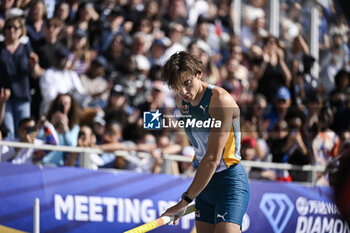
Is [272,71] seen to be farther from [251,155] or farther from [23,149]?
[23,149]

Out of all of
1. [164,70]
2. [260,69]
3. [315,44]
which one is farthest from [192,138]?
[315,44]

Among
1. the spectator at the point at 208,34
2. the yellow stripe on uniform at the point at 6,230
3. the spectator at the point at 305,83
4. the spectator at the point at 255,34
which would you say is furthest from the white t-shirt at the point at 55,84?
the spectator at the point at 305,83

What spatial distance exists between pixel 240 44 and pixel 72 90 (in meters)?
3.81

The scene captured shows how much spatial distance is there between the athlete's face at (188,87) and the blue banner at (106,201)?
3054 mm

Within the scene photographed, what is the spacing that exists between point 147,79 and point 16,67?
7.02ft

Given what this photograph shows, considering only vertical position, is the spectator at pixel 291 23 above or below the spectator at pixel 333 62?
above

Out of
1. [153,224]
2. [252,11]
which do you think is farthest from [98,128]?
[252,11]

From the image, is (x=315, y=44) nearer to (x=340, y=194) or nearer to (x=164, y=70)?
(x=164, y=70)

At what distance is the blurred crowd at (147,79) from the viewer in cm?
767

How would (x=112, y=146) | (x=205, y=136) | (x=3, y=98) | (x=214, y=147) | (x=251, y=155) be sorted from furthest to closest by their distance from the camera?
(x=251, y=155) < (x=112, y=146) < (x=3, y=98) < (x=205, y=136) < (x=214, y=147)

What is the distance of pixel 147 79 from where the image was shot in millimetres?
9078

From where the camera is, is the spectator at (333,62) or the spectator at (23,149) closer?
the spectator at (23,149)

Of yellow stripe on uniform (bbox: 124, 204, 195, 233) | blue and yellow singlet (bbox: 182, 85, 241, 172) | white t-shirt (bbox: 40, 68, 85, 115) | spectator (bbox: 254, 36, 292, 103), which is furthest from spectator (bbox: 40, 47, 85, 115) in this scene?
yellow stripe on uniform (bbox: 124, 204, 195, 233)

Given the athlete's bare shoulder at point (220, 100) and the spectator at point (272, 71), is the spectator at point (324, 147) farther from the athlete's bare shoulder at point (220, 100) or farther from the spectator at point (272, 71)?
the athlete's bare shoulder at point (220, 100)
